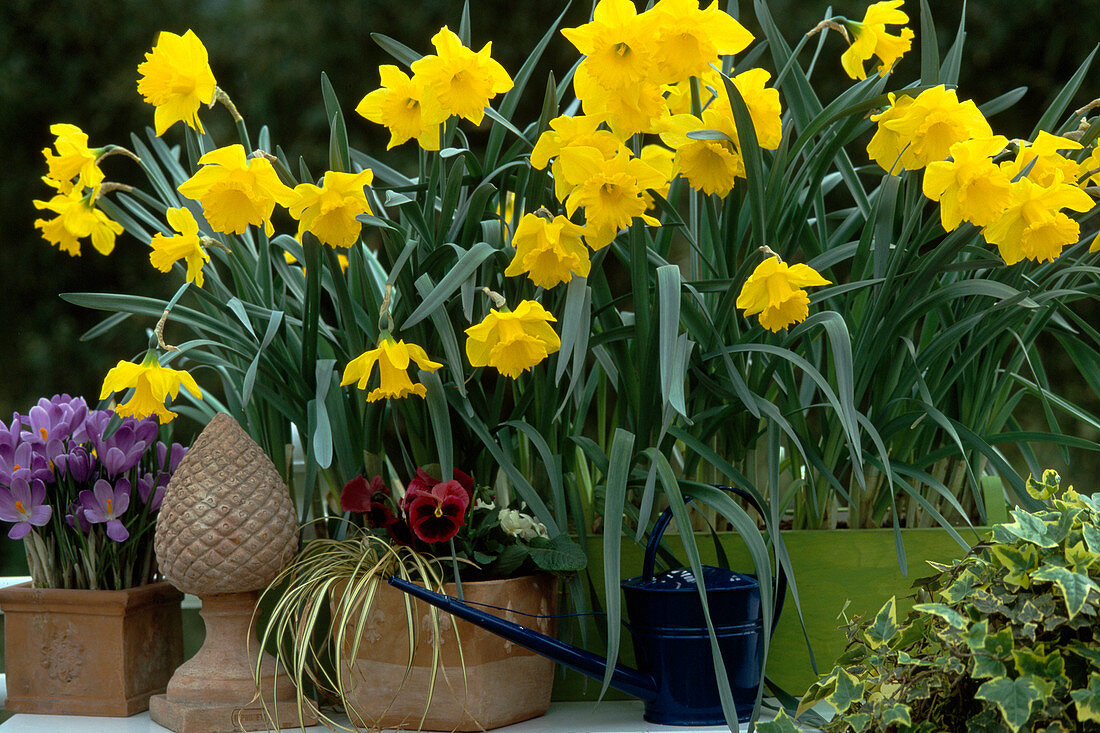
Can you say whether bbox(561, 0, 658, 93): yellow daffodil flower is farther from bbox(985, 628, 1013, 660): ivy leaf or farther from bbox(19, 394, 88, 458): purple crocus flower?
bbox(19, 394, 88, 458): purple crocus flower

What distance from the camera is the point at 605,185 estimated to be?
70 centimetres

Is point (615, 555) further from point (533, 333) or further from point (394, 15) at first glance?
point (394, 15)

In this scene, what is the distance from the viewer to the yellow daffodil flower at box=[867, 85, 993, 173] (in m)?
0.71

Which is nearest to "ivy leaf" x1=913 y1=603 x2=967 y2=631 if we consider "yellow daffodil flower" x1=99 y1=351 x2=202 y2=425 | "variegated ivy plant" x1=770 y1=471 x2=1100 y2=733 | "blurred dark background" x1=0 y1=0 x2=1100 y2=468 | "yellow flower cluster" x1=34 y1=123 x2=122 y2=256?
"variegated ivy plant" x1=770 y1=471 x2=1100 y2=733

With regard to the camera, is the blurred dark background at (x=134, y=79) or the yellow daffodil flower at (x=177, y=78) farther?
the blurred dark background at (x=134, y=79)

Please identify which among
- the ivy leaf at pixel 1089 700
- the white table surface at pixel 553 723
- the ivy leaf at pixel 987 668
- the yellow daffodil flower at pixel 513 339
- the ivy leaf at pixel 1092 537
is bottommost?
the white table surface at pixel 553 723

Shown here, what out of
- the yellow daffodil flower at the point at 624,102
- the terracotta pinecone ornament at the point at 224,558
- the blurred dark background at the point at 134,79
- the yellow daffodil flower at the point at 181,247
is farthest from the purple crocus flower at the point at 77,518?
the blurred dark background at the point at 134,79

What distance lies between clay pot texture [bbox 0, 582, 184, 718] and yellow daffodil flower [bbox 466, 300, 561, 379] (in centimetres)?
38

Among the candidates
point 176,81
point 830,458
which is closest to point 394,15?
point 176,81

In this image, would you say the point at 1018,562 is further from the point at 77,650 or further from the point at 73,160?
the point at 73,160

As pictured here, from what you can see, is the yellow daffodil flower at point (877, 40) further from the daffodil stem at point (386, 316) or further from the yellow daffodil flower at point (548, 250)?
the daffodil stem at point (386, 316)

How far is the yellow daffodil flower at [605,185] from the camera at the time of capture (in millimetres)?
692

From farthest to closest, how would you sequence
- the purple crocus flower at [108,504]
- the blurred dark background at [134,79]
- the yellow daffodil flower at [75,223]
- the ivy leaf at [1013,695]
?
the blurred dark background at [134,79] < the yellow daffodil flower at [75,223] < the purple crocus flower at [108,504] < the ivy leaf at [1013,695]

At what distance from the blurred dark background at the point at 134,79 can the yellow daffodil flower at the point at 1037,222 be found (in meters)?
2.12
